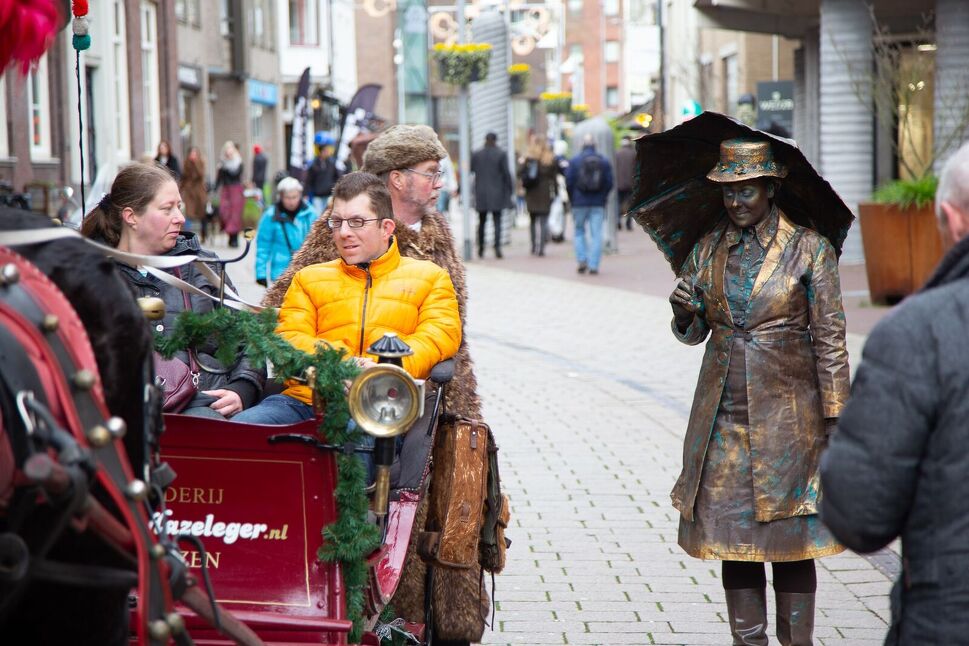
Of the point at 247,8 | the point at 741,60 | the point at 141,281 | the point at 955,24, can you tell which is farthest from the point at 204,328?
the point at 247,8

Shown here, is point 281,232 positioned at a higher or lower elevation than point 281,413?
lower

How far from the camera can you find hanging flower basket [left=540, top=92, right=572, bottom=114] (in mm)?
56253

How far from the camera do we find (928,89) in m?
20.4

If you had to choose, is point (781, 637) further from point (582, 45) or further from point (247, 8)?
point (582, 45)

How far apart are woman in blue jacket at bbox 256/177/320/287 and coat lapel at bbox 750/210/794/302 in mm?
6988

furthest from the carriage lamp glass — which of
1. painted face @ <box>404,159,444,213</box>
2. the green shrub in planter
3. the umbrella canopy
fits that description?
the green shrub in planter

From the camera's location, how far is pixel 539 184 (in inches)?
968

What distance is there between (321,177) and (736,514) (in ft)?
56.2

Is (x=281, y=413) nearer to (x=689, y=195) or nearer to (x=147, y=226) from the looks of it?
(x=147, y=226)

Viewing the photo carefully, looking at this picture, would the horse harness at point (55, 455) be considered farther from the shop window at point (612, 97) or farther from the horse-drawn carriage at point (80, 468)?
the shop window at point (612, 97)

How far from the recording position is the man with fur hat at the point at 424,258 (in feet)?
16.6

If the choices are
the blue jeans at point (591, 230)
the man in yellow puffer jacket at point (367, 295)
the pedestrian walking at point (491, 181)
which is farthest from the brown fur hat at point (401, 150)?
the pedestrian walking at point (491, 181)

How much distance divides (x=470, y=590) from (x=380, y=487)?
1.31m

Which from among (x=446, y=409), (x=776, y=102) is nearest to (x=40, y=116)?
(x=776, y=102)
